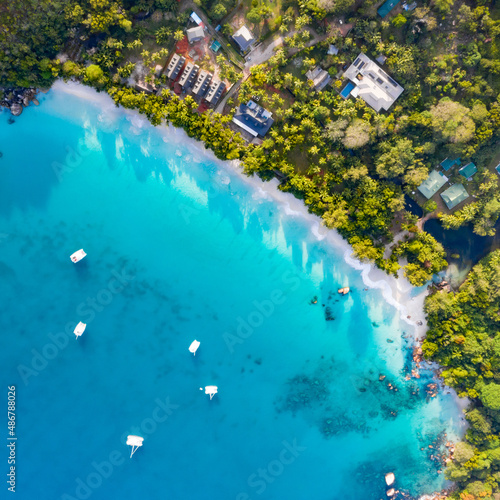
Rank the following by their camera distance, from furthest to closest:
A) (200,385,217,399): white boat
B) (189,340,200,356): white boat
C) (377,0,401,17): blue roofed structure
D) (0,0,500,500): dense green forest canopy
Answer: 1. (189,340,200,356): white boat
2. (200,385,217,399): white boat
3. (377,0,401,17): blue roofed structure
4. (0,0,500,500): dense green forest canopy

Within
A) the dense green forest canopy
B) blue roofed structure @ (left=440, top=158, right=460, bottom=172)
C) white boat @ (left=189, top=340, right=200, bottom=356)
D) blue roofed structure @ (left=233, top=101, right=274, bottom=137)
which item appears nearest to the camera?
the dense green forest canopy

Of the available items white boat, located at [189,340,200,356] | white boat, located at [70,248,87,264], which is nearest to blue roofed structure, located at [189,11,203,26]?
white boat, located at [70,248,87,264]

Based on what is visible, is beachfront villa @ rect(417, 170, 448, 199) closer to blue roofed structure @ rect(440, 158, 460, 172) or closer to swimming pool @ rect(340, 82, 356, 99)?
blue roofed structure @ rect(440, 158, 460, 172)

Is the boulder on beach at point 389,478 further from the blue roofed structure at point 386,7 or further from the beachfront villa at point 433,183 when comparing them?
the blue roofed structure at point 386,7

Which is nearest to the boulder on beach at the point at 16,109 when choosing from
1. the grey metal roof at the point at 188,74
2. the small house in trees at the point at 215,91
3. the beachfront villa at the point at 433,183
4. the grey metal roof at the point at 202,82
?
the grey metal roof at the point at 188,74

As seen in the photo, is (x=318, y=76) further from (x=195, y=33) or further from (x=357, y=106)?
(x=195, y=33)

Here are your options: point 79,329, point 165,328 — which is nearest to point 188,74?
point 165,328

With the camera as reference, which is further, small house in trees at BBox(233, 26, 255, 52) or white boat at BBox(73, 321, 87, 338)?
white boat at BBox(73, 321, 87, 338)

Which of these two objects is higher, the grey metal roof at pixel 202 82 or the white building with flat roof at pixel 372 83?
the white building with flat roof at pixel 372 83
